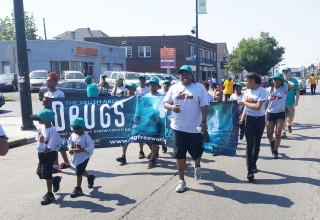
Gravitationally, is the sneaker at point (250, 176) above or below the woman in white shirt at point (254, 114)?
below

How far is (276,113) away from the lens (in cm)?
811

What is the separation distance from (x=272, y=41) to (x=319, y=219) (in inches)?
2552

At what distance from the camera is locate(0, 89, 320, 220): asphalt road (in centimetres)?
494

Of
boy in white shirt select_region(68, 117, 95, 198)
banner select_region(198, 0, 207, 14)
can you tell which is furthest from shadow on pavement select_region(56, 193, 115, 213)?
banner select_region(198, 0, 207, 14)

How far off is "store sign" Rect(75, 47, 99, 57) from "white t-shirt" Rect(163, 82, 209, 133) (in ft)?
116

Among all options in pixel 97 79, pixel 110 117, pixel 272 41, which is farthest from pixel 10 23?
pixel 110 117

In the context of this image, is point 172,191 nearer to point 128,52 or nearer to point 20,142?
point 20,142

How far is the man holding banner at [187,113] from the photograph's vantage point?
5824 millimetres

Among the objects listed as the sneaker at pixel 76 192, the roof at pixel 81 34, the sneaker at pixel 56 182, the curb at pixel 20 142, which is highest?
the roof at pixel 81 34

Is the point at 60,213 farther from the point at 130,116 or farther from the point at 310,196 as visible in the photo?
the point at 310,196

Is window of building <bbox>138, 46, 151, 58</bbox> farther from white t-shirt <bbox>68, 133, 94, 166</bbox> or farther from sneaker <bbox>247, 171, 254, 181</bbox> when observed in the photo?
white t-shirt <bbox>68, 133, 94, 166</bbox>

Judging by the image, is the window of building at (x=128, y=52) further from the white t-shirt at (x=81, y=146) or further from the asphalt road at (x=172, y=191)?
the white t-shirt at (x=81, y=146)

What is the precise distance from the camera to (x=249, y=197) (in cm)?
550

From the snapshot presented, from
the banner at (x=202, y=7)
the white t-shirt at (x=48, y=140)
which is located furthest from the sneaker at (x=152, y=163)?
the banner at (x=202, y=7)
